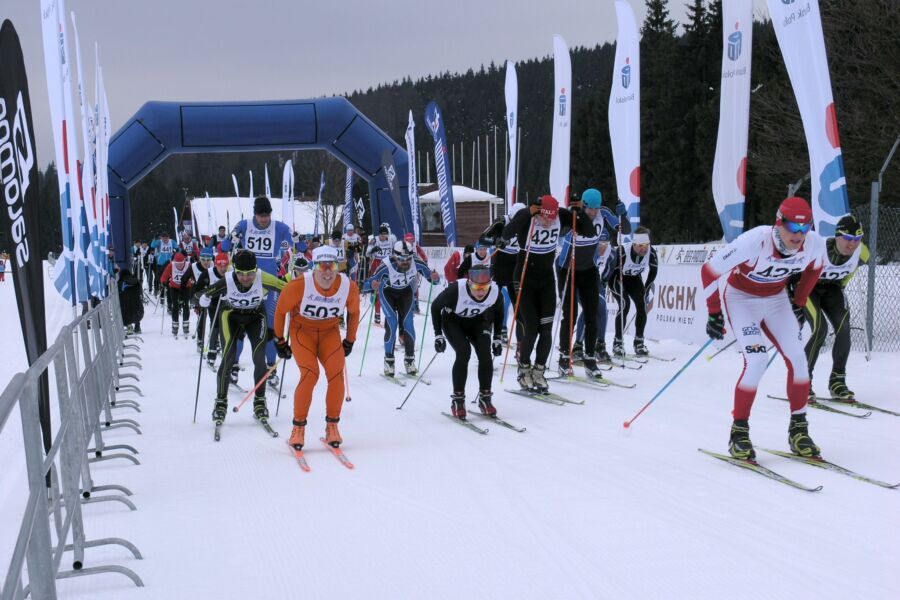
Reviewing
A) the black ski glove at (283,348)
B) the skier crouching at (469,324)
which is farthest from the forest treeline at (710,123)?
the black ski glove at (283,348)

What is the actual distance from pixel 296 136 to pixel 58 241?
91.0 meters

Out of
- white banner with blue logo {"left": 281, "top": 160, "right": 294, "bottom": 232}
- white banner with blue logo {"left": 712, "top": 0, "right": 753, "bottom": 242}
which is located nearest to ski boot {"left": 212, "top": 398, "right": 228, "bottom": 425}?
white banner with blue logo {"left": 712, "top": 0, "right": 753, "bottom": 242}

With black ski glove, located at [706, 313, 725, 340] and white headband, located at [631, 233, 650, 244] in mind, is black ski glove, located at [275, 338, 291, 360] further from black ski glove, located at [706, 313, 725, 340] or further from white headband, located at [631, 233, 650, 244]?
white headband, located at [631, 233, 650, 244]

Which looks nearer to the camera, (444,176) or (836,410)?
(836,410)

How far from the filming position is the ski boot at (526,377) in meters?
9.32

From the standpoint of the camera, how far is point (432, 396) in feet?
31.6

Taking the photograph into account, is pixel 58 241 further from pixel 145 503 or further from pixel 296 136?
pixel 145 503

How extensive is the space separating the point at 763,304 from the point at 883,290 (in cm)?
761

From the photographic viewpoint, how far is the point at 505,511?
5098mm

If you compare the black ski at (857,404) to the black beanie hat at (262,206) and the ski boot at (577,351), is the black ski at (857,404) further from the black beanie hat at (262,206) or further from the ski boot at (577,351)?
the black beanie hat at (262,206)

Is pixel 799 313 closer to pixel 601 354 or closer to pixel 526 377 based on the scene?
pixel 526 377

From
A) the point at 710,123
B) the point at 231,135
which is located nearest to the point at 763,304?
the point at 231,135

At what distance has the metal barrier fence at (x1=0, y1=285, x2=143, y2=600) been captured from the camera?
288 centimetres

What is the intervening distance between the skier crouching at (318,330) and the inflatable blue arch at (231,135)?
41.1 feet
